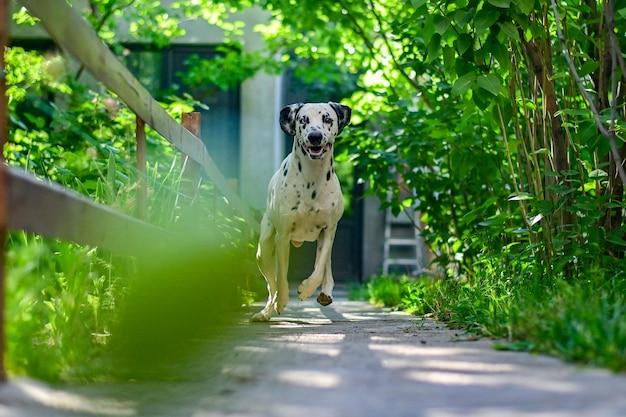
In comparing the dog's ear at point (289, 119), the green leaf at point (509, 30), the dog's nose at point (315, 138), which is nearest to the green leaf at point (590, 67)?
the green leaf at point (509, 30)

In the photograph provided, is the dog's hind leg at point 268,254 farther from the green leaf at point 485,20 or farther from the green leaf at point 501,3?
the green leaf at point 501,3

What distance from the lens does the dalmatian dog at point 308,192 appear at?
5164 millimetres

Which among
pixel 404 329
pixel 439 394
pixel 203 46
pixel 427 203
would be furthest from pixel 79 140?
pixel 203 46

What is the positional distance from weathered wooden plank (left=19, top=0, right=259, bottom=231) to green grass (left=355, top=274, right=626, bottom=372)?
63.6 inches

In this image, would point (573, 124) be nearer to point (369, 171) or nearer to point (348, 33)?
point (369, 171)

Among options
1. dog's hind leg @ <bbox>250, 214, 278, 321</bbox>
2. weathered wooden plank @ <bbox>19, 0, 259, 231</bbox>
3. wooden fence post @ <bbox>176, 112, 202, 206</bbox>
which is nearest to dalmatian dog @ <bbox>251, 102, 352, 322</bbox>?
dog's hind leg @ <bbox>250, 214, 278, 321</bbox>

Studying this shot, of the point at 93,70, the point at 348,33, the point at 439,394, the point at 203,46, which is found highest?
the point at 203,46

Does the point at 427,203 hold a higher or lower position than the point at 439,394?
higher

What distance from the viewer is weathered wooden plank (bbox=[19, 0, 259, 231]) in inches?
107

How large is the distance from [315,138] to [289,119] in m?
0.31

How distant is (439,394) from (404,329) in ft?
5.94

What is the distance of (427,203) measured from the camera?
696 centimetres

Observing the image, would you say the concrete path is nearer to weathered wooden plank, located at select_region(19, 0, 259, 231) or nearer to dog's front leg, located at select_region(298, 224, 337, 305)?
A: weathered wooden plank, located at select_region(19, 0, 259, 231)

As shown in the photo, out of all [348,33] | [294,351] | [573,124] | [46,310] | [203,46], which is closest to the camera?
[294,351]
